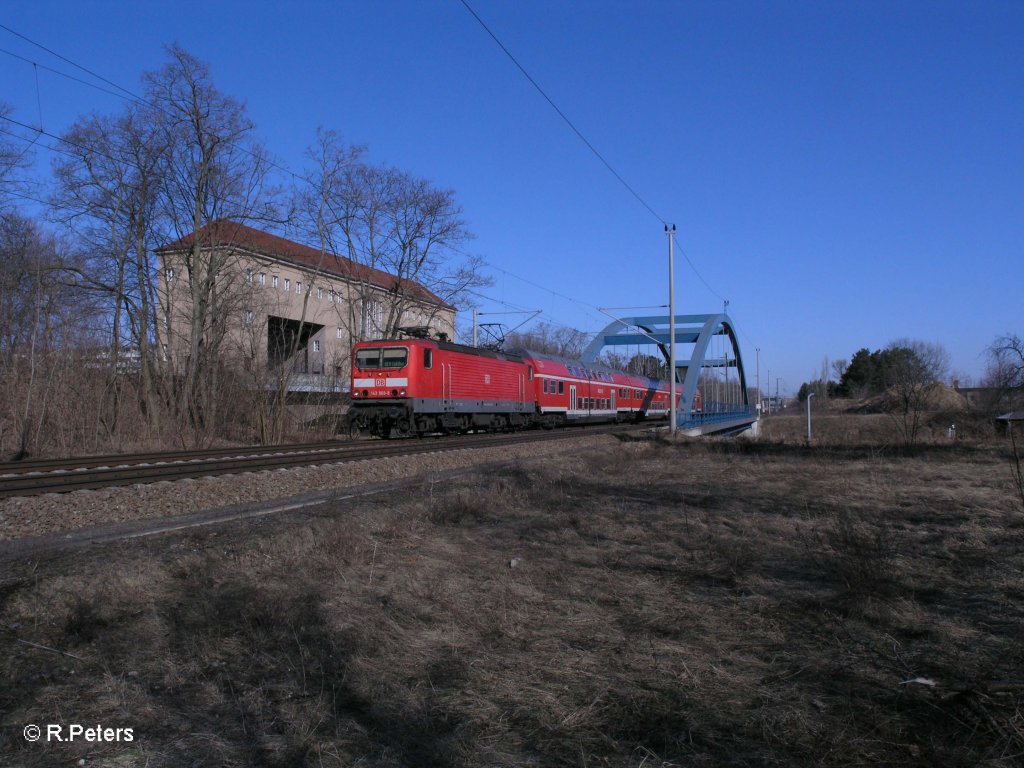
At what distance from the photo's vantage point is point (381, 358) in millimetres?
24000

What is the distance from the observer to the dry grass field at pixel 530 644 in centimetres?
336

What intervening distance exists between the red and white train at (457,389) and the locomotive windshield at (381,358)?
0.5 inches

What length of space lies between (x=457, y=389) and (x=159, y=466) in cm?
1314

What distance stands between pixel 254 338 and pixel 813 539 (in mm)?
23902

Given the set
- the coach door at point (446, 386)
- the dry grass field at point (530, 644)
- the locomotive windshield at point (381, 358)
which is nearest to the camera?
the dry grass field at point (530, 644)

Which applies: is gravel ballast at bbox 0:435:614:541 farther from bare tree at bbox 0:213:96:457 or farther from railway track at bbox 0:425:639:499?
bare tree at bbox 0:213:96:457

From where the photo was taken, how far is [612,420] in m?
46.6

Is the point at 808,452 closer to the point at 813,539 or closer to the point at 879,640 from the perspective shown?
the point at 813,539

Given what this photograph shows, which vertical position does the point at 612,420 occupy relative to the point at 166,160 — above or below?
below

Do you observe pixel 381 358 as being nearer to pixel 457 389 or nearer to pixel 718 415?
pixel 457 389

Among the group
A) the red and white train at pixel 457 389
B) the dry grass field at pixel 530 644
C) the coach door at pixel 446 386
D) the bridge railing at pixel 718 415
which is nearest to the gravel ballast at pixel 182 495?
the dry grass field at pixel 530 644

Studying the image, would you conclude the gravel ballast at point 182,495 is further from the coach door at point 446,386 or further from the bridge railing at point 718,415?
the bridge railing at point 718,415

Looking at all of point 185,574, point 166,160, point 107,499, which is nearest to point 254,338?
point 166,160

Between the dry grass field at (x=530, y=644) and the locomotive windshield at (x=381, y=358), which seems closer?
the dry grass field at (x=530, y=644)
